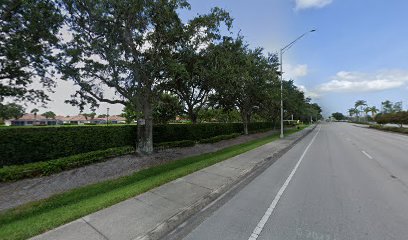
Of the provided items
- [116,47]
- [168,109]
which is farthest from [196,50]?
[168,109]

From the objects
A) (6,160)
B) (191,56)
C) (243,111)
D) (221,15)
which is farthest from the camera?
(243,111)

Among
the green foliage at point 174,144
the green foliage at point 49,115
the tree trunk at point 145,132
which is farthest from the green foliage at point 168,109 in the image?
the green foliage at point 49,115

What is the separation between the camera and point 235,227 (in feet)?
14.2

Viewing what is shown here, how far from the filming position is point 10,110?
12.9 metres

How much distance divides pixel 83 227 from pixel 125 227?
77 cm

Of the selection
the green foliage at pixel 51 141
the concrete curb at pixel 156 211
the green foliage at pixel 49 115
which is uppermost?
the green foliage at pixel 49 115

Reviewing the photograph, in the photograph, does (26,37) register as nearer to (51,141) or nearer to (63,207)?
(51,141)

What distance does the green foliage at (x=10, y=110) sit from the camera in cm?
1268

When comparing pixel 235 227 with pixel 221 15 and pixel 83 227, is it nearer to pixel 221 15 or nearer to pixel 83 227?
pixel 83 227

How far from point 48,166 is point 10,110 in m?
6.51

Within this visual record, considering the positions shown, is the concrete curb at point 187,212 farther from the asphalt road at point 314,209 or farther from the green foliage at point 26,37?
the green foliage at point 26,37

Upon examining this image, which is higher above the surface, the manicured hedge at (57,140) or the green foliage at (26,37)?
the green foliage at (26,37)

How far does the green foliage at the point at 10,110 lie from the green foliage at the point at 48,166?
233 inches

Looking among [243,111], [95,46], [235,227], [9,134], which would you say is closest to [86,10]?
[95,46]
